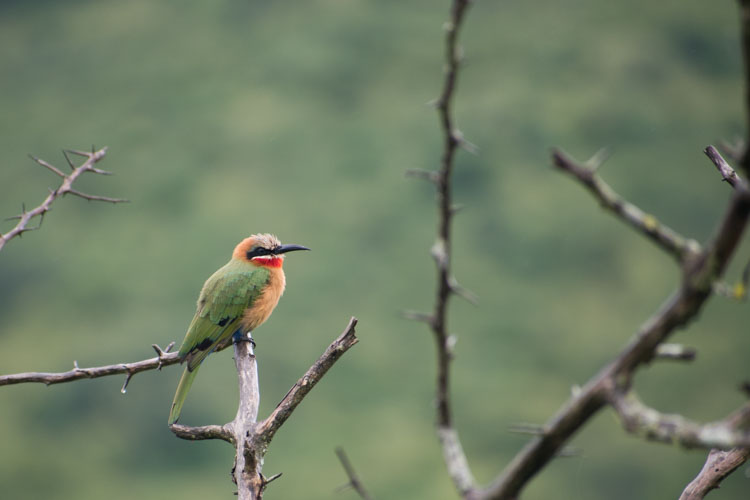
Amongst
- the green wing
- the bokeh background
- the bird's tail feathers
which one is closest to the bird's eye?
the green wing

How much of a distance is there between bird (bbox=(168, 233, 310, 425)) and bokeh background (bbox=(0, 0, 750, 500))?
18.0m

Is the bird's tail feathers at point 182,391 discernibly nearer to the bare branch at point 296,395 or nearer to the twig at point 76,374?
the twig at point 76,374

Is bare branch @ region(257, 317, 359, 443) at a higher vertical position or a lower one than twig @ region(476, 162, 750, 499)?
lower

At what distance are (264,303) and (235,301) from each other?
26cm

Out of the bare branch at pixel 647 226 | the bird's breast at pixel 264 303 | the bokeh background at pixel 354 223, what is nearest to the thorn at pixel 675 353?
the bare branch at pixel 647 226

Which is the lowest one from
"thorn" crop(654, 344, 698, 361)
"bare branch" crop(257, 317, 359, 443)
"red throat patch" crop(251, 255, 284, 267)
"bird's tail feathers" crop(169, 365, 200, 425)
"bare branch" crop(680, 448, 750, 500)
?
"red throat patch" crop(251, 255, 284, 267)

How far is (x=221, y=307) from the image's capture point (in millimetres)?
4711

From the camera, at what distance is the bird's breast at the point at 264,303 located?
15.8ft

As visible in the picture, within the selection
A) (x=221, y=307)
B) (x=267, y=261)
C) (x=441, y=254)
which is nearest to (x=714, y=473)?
(x=441, y=254)

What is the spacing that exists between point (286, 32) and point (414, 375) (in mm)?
20687

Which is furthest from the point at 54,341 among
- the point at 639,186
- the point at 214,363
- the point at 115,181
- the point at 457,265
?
the point at 639,186

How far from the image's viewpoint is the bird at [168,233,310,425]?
4373 mm

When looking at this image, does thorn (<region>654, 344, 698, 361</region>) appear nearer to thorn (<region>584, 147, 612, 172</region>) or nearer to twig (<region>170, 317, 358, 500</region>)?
thorn (<region>584, 147, 612, 172</region>)

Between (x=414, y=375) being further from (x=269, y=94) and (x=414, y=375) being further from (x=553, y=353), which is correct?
(x=269, y=94)
